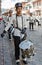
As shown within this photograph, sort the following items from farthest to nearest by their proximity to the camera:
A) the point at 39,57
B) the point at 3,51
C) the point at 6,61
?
1. the point at 3,51
2. the point at 39,57
3. the point at 6,61

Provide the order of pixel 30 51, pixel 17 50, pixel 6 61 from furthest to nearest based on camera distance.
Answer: pixel 6 61, pixel 17 50, pixel 30 51

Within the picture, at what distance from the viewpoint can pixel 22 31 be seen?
471 centimetres

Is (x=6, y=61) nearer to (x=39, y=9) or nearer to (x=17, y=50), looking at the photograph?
(x=17, y=50)

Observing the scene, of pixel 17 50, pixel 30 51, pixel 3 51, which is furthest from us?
pixel 3 51

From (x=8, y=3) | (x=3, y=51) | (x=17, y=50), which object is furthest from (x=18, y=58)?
(x=8, y=3)

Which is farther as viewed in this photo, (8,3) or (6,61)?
(8,3)

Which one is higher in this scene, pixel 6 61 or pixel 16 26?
pixel 16 26

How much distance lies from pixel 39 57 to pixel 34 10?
12238 mm

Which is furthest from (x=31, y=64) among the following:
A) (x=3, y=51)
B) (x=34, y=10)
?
(x=34, y=10)

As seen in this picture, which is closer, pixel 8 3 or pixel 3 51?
pixel 3 51

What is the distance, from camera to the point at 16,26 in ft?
15.7

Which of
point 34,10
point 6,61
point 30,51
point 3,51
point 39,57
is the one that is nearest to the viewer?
point 30,51

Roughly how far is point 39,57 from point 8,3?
11139 mm

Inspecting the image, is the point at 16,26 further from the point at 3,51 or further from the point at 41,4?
the point at 41,4
